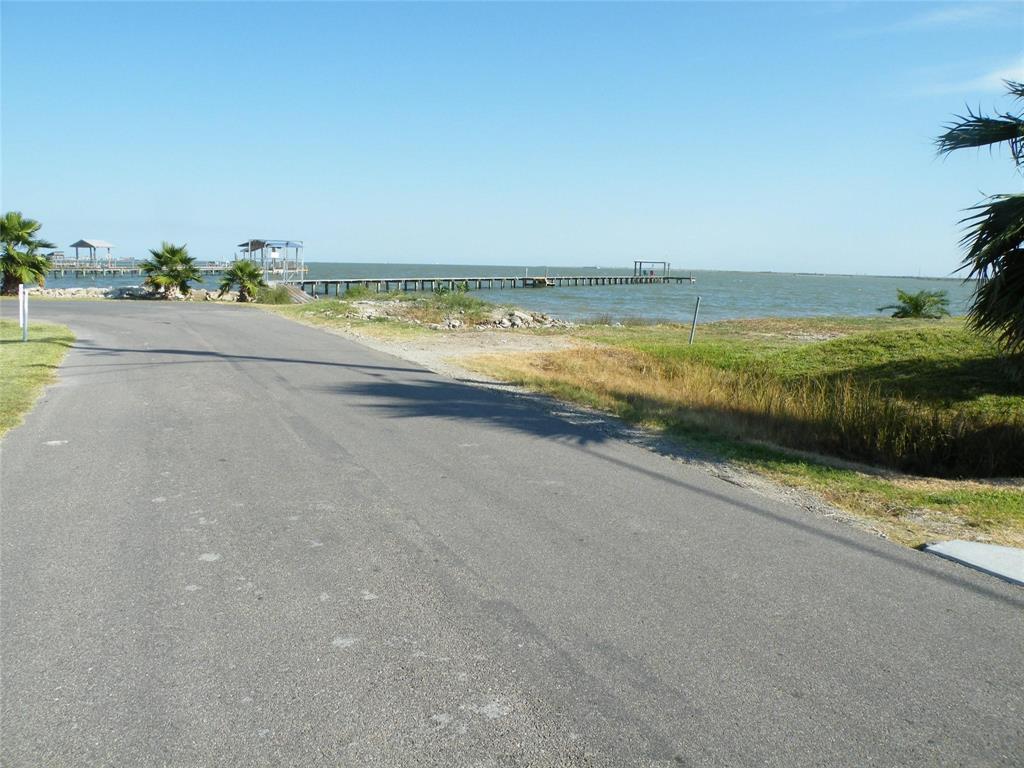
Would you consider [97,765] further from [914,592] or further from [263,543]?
[914,592]

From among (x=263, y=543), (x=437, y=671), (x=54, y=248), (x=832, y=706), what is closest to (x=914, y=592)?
(x=832, y=706)

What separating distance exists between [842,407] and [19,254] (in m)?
37.7

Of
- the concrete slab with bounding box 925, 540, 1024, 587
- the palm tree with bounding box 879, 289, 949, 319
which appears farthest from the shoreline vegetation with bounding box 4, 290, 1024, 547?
the palm tree with bounding box 879, 289, 949, 319

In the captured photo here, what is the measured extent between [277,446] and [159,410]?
9.01ft

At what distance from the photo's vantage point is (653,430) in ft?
33.3

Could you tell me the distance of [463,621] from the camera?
429 cm

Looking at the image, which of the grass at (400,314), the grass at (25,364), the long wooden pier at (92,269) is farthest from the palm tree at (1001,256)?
the long wooden pier at (92,269)

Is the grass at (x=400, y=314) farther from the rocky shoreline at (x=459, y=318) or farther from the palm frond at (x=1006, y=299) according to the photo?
the palm frond at (x=1006, y=299)

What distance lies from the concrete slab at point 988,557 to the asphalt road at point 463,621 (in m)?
0.13

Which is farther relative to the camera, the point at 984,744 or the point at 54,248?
the point at 54,248

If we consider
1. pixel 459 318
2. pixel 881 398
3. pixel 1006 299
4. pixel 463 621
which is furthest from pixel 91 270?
pixel 463 621

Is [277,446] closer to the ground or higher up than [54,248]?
closer to the ground

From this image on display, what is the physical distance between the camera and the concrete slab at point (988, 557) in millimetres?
5219

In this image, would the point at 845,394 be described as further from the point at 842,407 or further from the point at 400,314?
the point at 400,314
